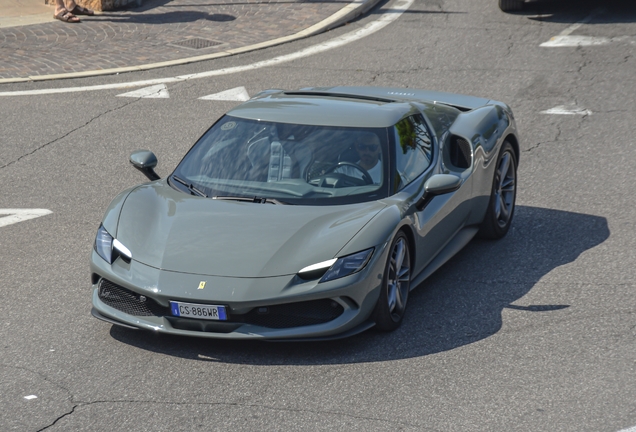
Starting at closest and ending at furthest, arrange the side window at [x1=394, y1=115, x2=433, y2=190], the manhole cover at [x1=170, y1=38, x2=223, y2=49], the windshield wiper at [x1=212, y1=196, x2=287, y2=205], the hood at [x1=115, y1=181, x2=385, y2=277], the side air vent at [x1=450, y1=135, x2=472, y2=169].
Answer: the hood at [x1=115, y1=181, x2=385, y2=277] < the windshield wiper at [x1=212, y1=196, x2=287, y2=205] < the side window at [x1=394, y1=115, x2=433, y2=190] < the side air vent at [x1=450, y1=135, x2=472, y2=169] < the manhole cover at [x1=170, y1=38, x2=223, y2=49]

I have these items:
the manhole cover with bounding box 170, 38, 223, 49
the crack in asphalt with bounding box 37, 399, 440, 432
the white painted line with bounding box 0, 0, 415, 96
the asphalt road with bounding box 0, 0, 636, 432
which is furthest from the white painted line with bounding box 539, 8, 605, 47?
the crack in asphalt with bounding box 37, 399, 440, 432

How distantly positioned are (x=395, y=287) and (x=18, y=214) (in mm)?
4064

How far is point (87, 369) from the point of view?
17.5 ft

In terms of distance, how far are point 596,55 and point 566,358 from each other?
892 cm

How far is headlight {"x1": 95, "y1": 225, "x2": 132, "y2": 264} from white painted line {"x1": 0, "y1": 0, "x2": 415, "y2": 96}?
7122 millimetres

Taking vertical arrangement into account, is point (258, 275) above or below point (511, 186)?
above

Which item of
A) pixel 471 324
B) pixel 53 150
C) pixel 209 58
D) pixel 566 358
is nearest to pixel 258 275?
pixel 471 324

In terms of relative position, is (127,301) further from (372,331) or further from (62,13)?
(62,13)

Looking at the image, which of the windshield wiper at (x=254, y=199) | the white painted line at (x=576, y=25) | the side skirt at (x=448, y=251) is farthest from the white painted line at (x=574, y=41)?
the windshield wiper at (x=254, y=199)

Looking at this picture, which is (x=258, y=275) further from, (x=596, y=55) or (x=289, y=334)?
(x=596, y=55)

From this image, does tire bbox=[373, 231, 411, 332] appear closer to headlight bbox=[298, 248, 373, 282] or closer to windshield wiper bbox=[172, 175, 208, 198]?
headlight bbox=[298, 248, 373, 282]

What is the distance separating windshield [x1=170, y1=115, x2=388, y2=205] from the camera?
614 centimetres

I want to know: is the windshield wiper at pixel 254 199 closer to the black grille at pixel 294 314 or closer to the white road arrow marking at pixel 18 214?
the black grille at pixel 294 314

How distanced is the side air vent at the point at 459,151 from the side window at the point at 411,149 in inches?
12.8
